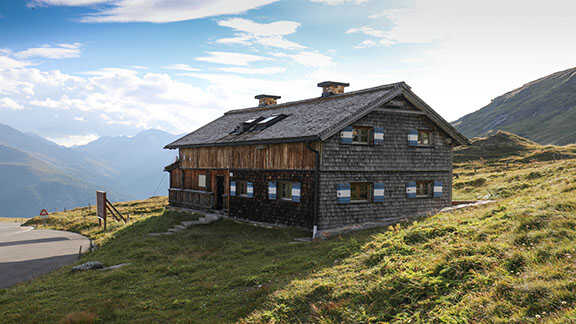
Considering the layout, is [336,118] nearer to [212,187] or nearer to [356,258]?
[356,258]

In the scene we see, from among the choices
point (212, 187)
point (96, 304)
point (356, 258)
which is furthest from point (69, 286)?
point (212, 187)

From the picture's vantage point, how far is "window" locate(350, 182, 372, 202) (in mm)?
20167

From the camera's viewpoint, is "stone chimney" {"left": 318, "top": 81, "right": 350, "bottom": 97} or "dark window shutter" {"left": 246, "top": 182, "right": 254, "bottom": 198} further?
"stone chimney" {"left": 318, "top": 81, "right": 350, "bottom": 97}

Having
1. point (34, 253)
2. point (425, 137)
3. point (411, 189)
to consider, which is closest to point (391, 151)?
point (411, 189)

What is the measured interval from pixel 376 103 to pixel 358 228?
20.7 ft

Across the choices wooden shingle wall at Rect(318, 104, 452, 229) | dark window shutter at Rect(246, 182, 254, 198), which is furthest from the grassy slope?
dark window shutter at Rect(246, 182, 254, 198)

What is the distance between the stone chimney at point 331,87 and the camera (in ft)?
83.7

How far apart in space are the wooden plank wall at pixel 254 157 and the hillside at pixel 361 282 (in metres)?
4.75

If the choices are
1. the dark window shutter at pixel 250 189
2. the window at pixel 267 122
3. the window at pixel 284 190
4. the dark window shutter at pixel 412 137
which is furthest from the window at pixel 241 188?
the dark window shutter at pixel 412 137

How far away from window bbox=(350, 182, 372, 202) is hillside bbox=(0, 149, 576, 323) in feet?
11.4

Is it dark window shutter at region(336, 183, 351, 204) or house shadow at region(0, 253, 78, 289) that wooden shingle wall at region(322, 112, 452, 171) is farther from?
house shadow at region(0, 253, 78, 289)

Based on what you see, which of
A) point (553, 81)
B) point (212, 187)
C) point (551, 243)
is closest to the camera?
point (551, 243)

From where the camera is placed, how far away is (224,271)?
13859 mm

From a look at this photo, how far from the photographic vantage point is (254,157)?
23.1 meters
